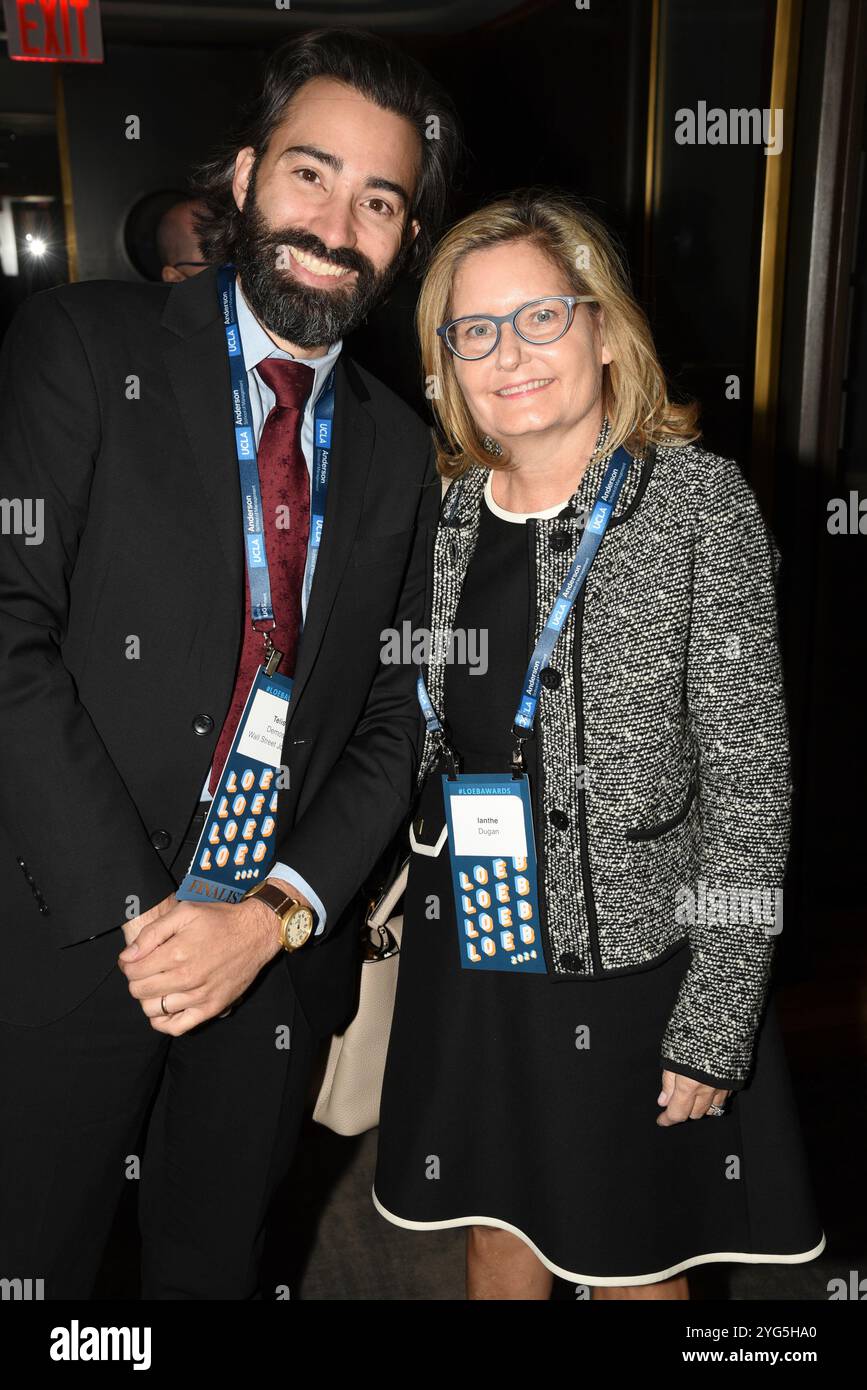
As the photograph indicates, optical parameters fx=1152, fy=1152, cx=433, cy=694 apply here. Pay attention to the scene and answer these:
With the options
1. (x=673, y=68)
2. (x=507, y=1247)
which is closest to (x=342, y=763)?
(x=507, y=1247)

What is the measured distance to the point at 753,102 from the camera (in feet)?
10.4

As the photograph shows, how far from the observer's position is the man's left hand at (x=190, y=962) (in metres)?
1.52

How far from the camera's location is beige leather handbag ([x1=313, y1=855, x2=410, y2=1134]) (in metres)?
2.02

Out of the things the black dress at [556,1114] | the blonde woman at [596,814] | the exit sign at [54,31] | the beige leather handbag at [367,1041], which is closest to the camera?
the blonde woman at [596,814]

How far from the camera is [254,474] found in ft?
5.35

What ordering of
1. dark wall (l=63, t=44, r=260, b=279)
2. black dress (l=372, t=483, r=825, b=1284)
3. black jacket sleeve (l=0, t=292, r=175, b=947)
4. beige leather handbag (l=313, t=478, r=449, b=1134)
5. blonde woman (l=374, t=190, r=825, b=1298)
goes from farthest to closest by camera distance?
dark wall (l=63, t=44, r=260, b=279) < beige leather handbag (l=313, t=478, r=449, b=1134) < black dress (l=372, t=483, r=825, b=1284) < blonde woman (l=374, t=190, r=825, b=1298) < black jacket sleeve (l=0, t=292, r=175, b=947)

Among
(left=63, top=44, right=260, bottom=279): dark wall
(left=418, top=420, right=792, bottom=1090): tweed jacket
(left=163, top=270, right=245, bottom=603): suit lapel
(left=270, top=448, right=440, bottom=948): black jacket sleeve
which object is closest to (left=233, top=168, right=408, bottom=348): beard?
(left=163, top=270, right=245, bottom=603): suit lapel

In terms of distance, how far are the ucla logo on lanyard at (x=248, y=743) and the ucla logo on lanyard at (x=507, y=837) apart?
269 mm

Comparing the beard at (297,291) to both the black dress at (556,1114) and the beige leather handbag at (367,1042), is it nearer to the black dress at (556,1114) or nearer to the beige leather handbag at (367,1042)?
the black dress at (556,1114)

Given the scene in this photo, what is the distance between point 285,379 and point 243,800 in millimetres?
625

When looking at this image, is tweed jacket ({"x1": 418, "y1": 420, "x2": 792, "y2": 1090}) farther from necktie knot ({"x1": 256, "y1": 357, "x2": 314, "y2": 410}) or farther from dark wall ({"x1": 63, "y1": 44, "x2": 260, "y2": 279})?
dark wall ({"x1": 63, "y1": 44, "x2": 260, "y2": 279})

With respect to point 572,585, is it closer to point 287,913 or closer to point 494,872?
point 494,872

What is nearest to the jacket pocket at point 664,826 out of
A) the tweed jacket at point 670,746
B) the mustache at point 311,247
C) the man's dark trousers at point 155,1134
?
the tweed jacket at point 670,746

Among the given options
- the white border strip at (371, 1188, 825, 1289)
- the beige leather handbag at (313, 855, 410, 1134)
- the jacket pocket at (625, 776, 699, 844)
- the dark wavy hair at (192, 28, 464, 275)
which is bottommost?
the white border strip at (371, 1188, 825, 1289)
